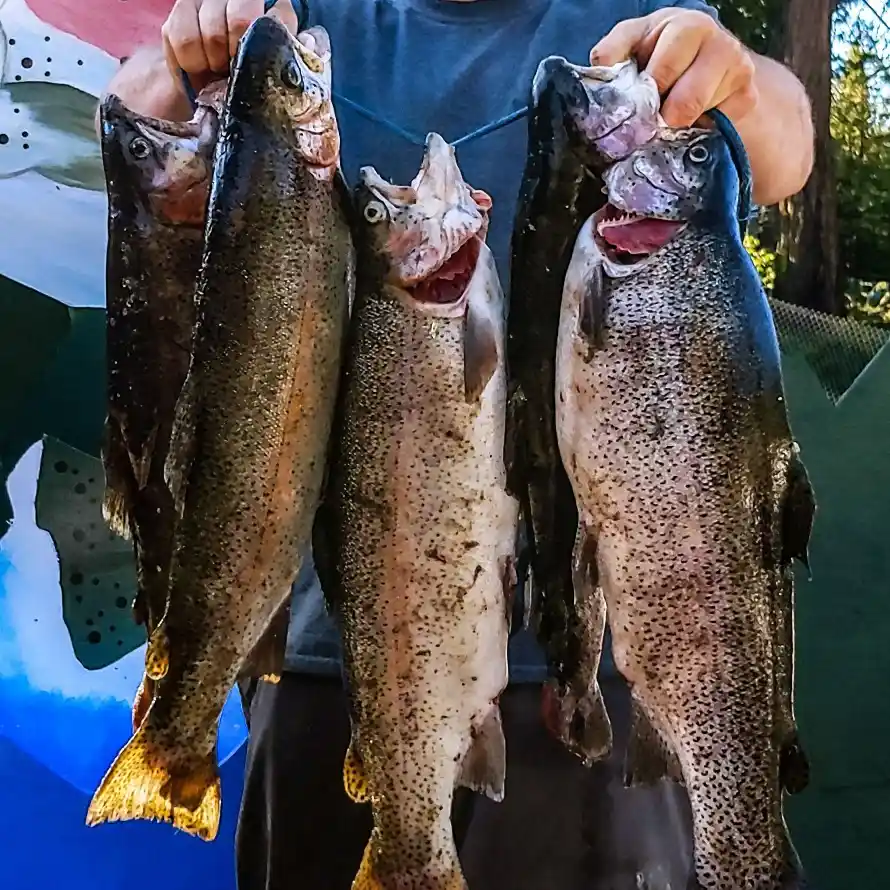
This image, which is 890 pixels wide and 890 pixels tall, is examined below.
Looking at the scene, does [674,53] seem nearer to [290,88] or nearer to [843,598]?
[290,88]

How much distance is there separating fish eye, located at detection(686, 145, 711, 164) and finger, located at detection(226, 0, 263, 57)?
2.20 ft

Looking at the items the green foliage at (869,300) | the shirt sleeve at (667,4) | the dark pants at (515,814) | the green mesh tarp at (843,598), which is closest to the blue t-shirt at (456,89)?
the shirt sleeve at (667,4)

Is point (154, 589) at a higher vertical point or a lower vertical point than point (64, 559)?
lower

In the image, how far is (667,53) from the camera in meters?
1.50

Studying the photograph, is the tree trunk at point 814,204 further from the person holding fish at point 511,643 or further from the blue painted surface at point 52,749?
the blue painted surface at point 52,749

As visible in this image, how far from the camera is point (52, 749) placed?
2.88m

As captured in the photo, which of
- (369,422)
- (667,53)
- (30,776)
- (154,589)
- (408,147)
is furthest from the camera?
(30,776)

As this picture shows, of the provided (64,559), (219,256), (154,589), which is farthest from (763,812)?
(64,559)

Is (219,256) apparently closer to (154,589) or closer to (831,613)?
(154,589)

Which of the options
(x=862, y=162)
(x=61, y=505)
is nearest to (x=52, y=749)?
(x=61, y=505)

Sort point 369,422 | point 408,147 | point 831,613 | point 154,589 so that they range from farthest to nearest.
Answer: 1. point 831,613
2. point 408,147
3. point 154,589
4. point 369,422

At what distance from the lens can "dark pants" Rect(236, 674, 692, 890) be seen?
201 cm

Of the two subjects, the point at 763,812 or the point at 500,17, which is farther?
the point at 500,17

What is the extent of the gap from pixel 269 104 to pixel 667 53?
0.56 metres
